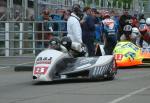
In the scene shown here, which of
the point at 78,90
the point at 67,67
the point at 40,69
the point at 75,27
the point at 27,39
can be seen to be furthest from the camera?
the point at 27,39

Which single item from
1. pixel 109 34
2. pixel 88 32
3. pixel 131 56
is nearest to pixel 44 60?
pixel 131 56

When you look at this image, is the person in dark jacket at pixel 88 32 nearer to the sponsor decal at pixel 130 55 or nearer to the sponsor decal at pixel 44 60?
the sponsor decal at pixel 130 55

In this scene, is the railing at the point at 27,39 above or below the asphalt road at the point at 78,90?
above

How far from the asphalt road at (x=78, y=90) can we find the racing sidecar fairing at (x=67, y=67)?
0.21 metres

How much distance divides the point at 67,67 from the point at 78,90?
5.99ft

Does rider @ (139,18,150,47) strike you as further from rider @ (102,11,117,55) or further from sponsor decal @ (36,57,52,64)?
sponsor decal @ (36,57,52,64)

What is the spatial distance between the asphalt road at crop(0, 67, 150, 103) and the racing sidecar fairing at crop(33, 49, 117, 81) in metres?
0.21

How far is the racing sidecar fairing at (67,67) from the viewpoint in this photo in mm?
13459

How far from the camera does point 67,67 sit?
45.4 ft

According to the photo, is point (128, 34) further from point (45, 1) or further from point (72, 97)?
point (72, 97)

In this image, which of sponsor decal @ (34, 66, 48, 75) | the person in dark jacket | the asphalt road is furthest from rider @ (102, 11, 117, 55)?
sponsor decal @ (34, 66, 48, 75)

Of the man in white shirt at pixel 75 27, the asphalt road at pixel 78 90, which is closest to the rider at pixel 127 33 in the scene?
the asphalt road at pixel 78 90

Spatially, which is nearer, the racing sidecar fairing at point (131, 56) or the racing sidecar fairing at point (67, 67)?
the racing sidecar fairing at point (67, 67)

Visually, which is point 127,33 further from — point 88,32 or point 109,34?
point 88,32
